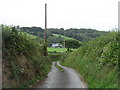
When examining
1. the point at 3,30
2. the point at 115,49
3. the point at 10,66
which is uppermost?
the point at 3,30

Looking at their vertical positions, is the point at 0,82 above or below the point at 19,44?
below

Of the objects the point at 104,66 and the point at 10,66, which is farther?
the point at 104,66

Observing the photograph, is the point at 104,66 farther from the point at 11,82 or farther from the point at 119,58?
the point at 11,82

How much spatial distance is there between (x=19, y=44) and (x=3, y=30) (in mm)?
1580

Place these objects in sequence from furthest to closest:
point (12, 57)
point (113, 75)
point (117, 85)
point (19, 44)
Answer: point (19, 44) → point (12, 57) → point (113, 75) → point (117, 85)

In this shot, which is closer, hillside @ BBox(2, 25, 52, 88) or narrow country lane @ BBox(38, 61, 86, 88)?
hillside @ BBox(2, 25, 52, 88)

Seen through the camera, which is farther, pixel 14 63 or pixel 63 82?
pixel 63 82

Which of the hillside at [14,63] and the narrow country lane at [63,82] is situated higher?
the hillside at [14,63]

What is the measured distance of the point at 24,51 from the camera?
13.2 metres

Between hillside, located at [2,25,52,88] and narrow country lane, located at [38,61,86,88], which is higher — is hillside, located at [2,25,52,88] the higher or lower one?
the higher one

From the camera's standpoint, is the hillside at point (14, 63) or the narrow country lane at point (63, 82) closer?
the hillside at point (14, 63)

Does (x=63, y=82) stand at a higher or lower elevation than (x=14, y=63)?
lower

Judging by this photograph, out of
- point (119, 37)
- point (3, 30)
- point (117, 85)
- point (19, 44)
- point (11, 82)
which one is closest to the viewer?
point (117, 85)

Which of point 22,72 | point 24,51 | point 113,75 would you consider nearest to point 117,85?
point 113,75
